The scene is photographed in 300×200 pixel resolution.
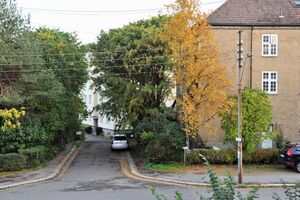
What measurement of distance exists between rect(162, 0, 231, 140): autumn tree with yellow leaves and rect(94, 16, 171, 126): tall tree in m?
3.12

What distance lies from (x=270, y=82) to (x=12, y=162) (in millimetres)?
18943

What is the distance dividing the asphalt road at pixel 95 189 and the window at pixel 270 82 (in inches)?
501

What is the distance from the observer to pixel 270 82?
3188 cm

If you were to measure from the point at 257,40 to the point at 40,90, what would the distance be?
15990mm

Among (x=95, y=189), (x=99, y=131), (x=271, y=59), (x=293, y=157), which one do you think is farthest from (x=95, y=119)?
(x=95, y=189)

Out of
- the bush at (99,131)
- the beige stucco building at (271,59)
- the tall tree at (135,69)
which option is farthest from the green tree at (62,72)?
the bush at (99,131)

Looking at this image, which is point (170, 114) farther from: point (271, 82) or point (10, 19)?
point (10, 19)

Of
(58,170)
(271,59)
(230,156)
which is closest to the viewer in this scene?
(58,170)

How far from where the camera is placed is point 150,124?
30.0 m

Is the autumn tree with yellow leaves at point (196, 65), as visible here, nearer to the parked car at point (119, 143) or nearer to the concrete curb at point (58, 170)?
the concrete curb at point (58, 170)

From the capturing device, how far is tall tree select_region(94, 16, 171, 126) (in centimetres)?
3052

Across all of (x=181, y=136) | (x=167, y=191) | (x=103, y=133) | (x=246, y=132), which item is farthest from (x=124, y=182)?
(x=103, y=133)

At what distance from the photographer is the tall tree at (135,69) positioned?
30516 mm

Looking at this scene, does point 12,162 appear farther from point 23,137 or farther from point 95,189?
point 95,189
